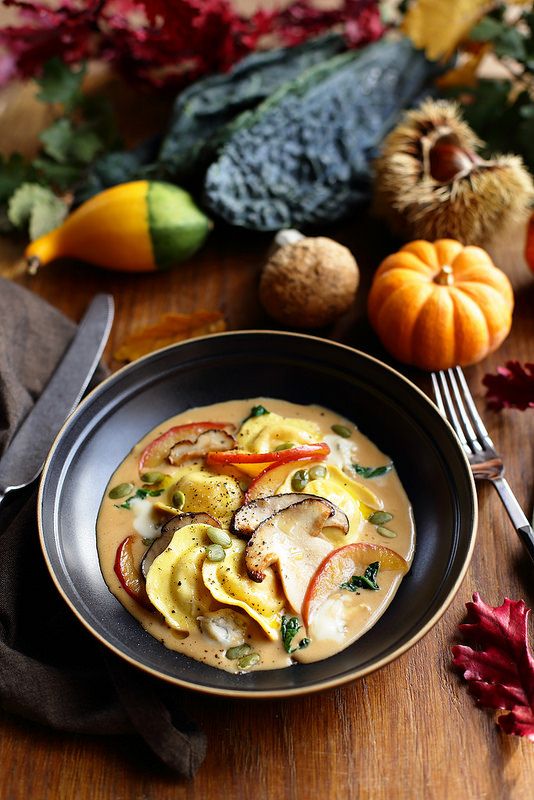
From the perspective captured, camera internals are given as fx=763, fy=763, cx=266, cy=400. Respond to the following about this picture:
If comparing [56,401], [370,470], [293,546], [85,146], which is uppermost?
[85,146]

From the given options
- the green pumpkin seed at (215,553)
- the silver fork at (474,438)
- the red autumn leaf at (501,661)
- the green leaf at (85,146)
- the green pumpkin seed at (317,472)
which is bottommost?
the red autumn leaf at (501,661)

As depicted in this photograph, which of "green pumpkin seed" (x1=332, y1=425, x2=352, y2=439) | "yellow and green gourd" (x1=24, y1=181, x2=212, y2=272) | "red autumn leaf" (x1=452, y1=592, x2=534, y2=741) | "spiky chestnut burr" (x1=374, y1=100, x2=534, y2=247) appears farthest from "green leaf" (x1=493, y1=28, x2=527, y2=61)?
"red autumn leaf" (x1=452, y1=592, x2=534, y2=741)

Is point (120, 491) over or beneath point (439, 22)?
beneath

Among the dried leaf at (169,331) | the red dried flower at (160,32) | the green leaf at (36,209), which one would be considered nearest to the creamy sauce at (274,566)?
the dried leaf at (169,331)

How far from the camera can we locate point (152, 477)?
275cm

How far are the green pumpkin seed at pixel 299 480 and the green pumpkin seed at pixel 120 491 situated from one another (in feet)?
1.92

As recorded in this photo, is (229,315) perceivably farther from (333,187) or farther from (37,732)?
(37,732)

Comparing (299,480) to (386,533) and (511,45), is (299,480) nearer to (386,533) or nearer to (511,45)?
(386,533)

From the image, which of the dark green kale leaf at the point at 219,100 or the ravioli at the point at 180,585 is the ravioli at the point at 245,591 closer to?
the ravioli at the point at 180,585

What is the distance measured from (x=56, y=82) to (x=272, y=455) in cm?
265

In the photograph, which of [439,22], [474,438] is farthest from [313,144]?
[474,438]

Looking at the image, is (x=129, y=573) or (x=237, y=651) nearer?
(x=237, y=651)

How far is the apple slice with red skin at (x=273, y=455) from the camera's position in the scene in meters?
2.66

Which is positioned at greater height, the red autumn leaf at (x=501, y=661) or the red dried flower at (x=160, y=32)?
the red dried flower at (x=160, y=32)
